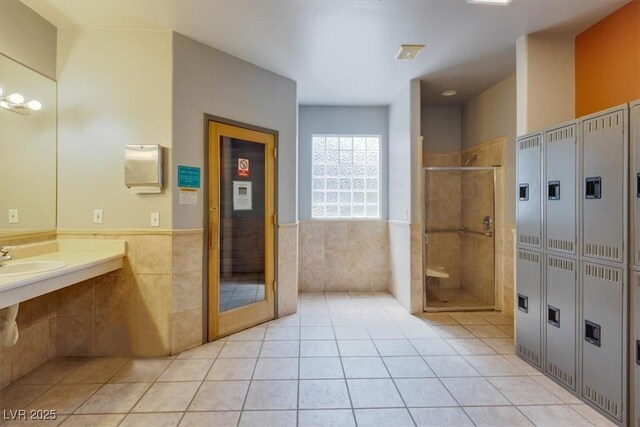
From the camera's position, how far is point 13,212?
A: 2.36 metres

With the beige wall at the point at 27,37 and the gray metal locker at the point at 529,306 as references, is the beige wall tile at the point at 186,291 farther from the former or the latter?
the gray metal locker at the point at 529,306

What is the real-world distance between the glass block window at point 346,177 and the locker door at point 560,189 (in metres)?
2.60

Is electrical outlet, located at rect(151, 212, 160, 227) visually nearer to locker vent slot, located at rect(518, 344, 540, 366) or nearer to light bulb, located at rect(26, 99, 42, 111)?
light bulb, located at rect(26, 99, 42, 111)

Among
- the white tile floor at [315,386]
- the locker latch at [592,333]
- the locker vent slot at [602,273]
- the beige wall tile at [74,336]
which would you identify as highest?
the locker vent slot at [602,273]

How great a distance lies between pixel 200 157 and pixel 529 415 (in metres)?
3.12

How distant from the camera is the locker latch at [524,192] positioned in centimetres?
256

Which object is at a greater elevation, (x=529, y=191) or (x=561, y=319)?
(x=529, y=191)

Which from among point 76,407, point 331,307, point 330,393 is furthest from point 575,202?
point 76,407

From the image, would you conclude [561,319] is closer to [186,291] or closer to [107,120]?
[186,291]

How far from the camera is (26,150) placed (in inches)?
97.0

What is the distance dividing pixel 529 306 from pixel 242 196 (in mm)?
2790

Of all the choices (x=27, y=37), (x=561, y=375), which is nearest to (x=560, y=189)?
(x=561, y=375)

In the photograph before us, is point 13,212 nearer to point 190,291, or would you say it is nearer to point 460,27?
point 190,291

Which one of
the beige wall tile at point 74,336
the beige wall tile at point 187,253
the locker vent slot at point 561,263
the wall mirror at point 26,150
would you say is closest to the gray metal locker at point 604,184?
the locker vent slot at point 561,263
